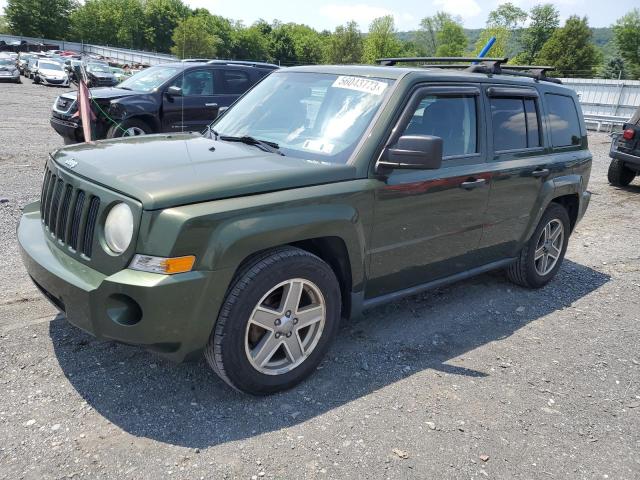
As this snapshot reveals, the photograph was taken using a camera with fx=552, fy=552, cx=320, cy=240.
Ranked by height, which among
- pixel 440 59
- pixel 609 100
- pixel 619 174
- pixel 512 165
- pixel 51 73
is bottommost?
pixel 619 174

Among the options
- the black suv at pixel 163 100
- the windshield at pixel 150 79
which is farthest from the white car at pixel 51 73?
the black suv at pixel 163 100

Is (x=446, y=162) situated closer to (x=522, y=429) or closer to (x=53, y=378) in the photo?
(x=522, y=429)

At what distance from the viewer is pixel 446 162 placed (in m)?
3.86

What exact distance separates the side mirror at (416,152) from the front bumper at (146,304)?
1251 mm

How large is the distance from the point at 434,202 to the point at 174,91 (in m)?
6.96

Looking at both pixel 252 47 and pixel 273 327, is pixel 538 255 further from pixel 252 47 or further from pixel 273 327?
pixel 252 47

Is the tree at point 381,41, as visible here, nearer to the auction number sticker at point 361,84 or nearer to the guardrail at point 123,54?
the guardrail at point 123,54

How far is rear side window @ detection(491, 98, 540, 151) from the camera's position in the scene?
14.0 feet

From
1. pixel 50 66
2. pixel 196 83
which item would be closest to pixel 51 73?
pixel 50 66

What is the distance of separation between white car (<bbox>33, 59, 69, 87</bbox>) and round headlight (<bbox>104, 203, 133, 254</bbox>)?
1210 inches

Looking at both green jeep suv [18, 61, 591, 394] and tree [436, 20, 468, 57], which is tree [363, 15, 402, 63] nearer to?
tree [436, 20, 468, 57]

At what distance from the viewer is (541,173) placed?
15.2ft

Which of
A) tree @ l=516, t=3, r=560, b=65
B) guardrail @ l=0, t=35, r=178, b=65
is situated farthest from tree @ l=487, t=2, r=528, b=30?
guardrail @ l=0, t=35, r=178, b=65

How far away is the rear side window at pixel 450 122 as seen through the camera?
3.73m
